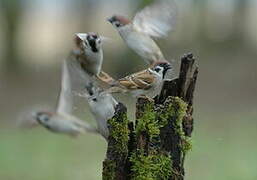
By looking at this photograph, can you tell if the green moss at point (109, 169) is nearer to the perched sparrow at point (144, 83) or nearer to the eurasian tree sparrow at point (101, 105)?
the perched sparrow at point (144, 83)

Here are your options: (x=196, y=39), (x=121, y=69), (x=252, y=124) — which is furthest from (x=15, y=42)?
(x=252, y=124)

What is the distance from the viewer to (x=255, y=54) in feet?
64.5

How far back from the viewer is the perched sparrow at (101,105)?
187 inches

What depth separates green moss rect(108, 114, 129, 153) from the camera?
4.07 meters

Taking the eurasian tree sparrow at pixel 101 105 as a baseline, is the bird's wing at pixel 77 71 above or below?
above

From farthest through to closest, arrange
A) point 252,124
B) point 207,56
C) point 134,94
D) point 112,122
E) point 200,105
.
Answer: point 207,56
point 200,105
point 252,124
point 134,94
point 112,122

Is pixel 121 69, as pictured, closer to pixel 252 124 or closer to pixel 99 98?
pixel 252 124

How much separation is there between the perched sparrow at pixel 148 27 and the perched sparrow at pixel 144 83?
0.45m

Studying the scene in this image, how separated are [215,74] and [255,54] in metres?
1.39

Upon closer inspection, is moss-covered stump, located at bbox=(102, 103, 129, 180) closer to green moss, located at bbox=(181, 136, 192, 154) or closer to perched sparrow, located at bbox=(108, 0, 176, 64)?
green moss, located at bbox=(181, 136, 192, 154)

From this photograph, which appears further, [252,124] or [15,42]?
[15,42]

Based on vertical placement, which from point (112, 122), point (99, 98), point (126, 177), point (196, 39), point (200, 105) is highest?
point (196, 39)

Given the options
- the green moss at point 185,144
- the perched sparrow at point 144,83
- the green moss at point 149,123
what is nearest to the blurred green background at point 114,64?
the perched sparrow at point 144,83

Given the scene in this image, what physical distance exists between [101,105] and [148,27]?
714mm
